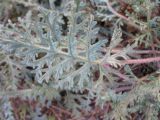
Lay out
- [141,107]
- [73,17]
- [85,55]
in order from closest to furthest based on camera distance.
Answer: [73,17] → [85,55] → [141,107]

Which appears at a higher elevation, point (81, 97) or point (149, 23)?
point (149, 23)

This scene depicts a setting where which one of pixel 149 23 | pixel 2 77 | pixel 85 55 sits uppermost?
pixel 149 23

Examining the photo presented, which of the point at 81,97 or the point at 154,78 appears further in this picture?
the point at 81,97

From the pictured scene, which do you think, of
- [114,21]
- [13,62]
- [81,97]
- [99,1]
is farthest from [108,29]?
[13,62]

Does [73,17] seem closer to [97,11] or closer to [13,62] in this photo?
[97,11]

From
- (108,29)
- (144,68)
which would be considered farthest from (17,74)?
(144,68)

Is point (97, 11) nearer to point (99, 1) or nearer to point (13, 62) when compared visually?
point (99, 1)

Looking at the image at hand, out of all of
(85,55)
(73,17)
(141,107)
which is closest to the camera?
(73,17)
